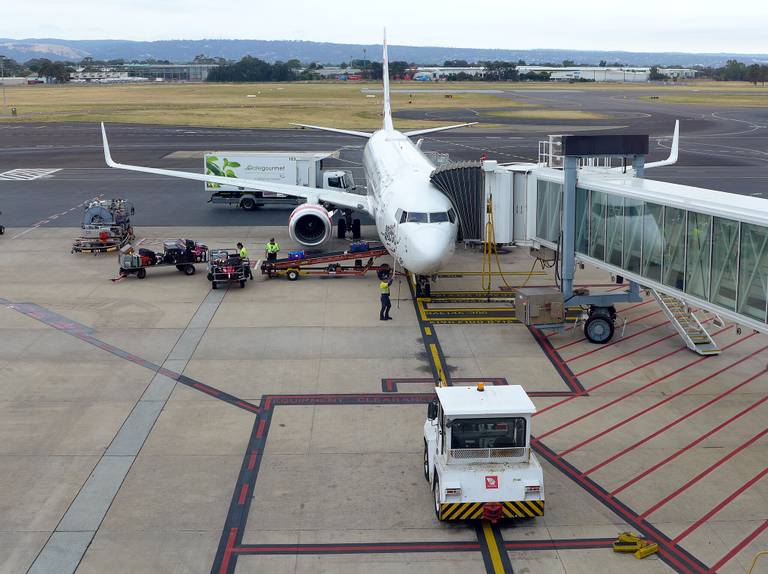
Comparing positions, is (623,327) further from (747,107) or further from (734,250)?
(747,107)

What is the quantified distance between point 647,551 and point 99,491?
11315 millimetres

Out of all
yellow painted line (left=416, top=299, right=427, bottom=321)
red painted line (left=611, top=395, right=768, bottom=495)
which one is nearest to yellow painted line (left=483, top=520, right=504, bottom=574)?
red painted line (left=611, top=395, right=768, bottom=495)

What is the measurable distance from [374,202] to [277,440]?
869 inches

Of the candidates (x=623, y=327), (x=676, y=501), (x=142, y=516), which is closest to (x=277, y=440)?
(x=142, y=516)

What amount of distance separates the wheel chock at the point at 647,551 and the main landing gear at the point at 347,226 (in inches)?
1338

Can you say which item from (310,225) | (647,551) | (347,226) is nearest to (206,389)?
(647,551)

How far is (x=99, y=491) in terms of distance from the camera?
19719 millimetres

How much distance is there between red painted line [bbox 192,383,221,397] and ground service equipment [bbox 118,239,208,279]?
14.7 m

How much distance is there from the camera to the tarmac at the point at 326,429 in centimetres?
1752

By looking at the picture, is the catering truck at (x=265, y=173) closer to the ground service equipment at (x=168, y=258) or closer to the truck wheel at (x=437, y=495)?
the ground service equipment at (x=168, y=258)

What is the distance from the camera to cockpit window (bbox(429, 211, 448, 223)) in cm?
3347

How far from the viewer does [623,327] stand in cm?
3192

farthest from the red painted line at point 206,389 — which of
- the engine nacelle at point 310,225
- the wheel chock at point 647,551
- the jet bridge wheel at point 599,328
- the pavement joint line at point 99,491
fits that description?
the engine nacelle at point 310,225

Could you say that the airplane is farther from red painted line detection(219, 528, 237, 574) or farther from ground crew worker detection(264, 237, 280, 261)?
red painted line detection(219, 528, 237, 574)
